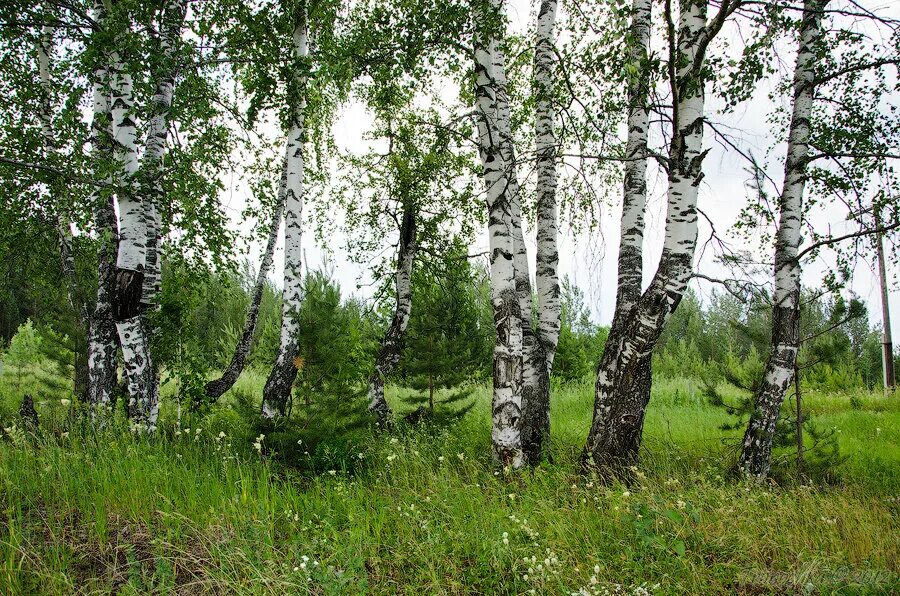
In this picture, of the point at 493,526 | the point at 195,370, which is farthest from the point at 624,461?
the point at 195,370

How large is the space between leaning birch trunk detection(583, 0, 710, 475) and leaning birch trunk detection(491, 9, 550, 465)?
1070 millimetres

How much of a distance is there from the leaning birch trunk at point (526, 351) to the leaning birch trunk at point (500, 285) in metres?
0.34

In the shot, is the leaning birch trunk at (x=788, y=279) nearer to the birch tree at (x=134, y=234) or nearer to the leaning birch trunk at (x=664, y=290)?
the leaning birch trunk at (x=664, y=290)

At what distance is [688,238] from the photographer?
15.4 ft

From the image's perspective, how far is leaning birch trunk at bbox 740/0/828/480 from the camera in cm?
555

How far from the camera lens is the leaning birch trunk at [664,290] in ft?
15.3

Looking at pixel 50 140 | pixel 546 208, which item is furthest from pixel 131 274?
pixel 546 208

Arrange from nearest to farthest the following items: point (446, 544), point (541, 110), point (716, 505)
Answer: point (446, 544), point (716, 505), point (541, 110)

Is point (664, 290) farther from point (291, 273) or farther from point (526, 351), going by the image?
point (291, 273)

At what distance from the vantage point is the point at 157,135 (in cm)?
636

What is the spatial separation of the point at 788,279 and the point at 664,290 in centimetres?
222

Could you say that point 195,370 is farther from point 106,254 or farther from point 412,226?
point 412,226

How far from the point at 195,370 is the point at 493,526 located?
444cm

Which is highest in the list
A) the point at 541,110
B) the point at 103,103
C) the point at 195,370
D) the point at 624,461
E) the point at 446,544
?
the point at 103,103
